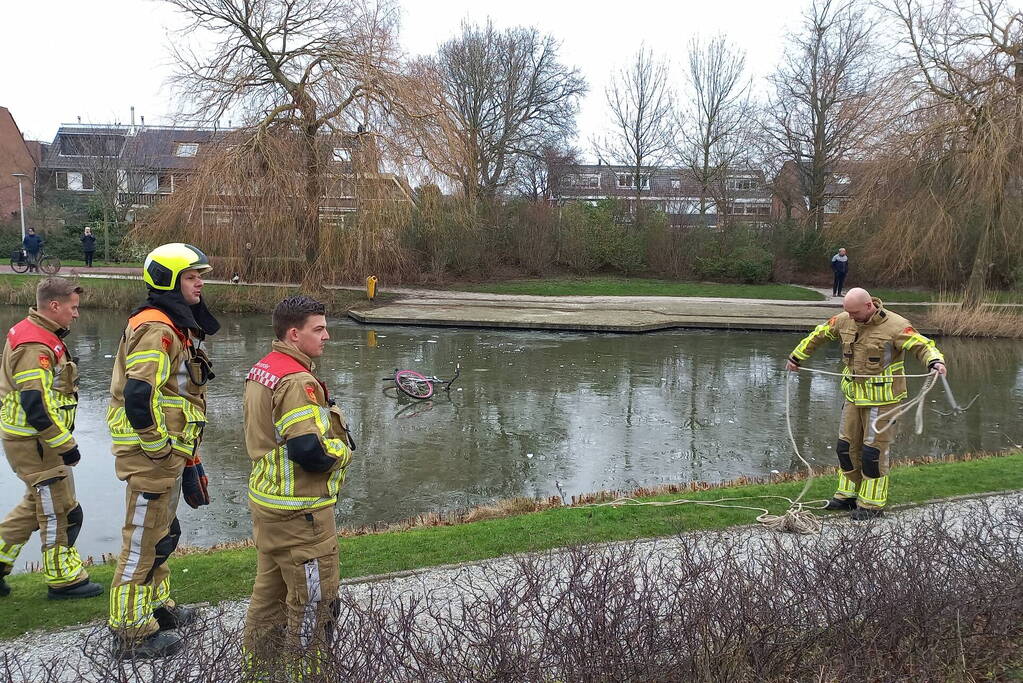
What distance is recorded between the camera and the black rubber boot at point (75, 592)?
4812 mm

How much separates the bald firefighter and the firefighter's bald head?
4519mm

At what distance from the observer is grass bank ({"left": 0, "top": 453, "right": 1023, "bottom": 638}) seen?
4.80m

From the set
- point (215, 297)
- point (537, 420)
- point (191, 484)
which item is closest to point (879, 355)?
point (191, 484)

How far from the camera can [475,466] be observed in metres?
9.39

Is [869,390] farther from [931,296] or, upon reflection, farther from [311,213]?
[931,296]

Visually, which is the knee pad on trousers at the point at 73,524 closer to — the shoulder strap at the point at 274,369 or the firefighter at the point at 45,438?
the firefighter at the point at 45,438

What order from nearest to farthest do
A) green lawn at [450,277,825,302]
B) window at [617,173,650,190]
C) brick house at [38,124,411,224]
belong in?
brick house at [38,124,411,224] < green lawn at [450,277,825,302] < window at [617,173,650,190]

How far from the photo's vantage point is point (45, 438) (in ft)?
15.3

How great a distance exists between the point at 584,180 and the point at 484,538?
41572mm

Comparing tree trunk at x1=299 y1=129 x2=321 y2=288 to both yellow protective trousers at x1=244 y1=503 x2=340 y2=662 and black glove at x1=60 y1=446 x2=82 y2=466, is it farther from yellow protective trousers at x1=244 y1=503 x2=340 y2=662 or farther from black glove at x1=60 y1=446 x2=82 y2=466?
yellow protective trousers at x1=244 y1=503 x2=340 y2=662

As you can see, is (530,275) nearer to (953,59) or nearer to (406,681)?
(953,59)

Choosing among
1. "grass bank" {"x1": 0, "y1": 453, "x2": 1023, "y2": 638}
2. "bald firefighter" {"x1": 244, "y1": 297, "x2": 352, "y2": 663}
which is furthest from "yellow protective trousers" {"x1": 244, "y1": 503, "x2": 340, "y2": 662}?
"grass bank" {"x1": 0, "y1": 453, "x2": 1023, "y2": 638}

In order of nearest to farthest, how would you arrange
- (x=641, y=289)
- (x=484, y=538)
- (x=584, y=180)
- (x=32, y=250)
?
(x=484, y=538)
(x=32, y=250)
(x=641, y=289)
(x=584, y=180)

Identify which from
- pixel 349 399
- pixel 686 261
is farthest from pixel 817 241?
pixel 349 399
